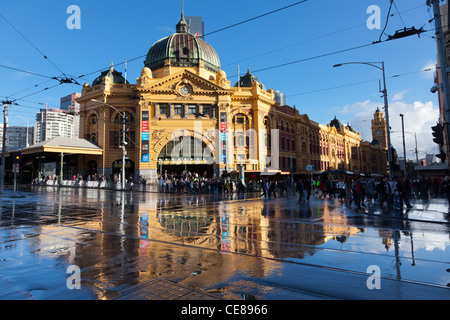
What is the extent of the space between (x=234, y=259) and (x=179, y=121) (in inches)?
1492

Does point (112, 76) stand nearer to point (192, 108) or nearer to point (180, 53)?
point (180, 53)

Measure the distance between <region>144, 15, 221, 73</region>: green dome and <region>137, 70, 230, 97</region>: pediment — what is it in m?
5.28

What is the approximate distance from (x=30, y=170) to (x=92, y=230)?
53554 mm

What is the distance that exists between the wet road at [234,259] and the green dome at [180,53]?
40907 millimetres

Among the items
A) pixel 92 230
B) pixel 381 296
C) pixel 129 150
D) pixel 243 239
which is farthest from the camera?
pixel 129 150

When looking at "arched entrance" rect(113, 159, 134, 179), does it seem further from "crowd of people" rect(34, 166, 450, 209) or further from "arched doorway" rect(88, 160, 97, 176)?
"arched doorway" rect(88, 160, 97, 176)

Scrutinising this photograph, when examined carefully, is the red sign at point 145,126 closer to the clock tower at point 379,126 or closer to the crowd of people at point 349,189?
the crowd of people at point 349,189

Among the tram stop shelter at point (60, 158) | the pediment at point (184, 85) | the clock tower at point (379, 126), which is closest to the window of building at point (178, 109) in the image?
the pediment at point (184, 85)

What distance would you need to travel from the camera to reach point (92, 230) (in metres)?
9.35

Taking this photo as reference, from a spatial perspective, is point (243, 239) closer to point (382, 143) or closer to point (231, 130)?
point (231, 130)

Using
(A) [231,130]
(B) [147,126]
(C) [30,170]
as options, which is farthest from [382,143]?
(C) [30,170]

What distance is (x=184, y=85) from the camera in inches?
1694
